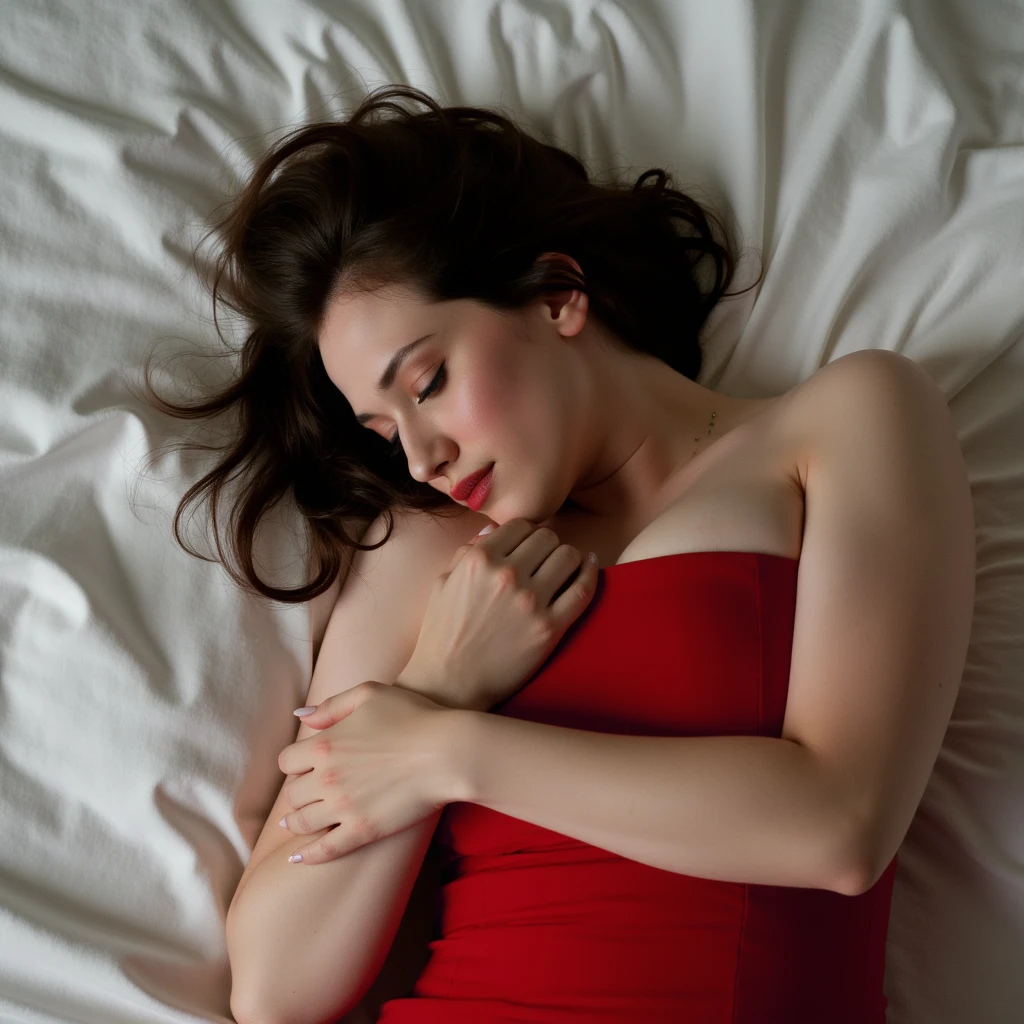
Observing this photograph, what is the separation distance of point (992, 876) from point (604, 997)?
0.57 metres

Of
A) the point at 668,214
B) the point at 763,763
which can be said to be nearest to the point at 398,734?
the point at 763,763

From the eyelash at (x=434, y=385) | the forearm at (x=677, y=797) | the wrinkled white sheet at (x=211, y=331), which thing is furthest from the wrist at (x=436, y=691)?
the eyelash at (x=434, y=385)

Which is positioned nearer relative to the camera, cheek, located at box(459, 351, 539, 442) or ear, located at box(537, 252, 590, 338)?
cheek, located at box(459, 351, 539, 442)

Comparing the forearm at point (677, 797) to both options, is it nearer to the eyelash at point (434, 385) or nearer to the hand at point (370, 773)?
the hand at point (370, 773)

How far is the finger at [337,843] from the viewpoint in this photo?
1.41 meters

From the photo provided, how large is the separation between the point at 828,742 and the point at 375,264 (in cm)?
87

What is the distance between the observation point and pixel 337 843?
1410mm

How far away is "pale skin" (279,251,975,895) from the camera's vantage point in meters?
1.23

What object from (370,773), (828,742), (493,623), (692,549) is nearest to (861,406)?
(692,549)

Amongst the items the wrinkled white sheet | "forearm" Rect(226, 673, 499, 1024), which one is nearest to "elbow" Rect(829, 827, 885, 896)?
the wrinkled white sheet

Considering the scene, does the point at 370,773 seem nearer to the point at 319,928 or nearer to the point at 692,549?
the point at 319,928

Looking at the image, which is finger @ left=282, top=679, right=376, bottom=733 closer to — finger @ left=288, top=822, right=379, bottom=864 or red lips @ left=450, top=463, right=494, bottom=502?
finger @ left=288, top=822, right=379, bottom=864

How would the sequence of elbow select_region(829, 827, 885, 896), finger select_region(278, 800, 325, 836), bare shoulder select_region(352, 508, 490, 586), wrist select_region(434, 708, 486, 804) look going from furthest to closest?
bare shoulder select_region(352, 508, 490, 586) < finger select_region(278, 800, 325, 836) < wrist select_region(434, 708, 486, 804) < elbow select_region(829, 827, 885, 896)

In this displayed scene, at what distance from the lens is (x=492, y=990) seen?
141cm
